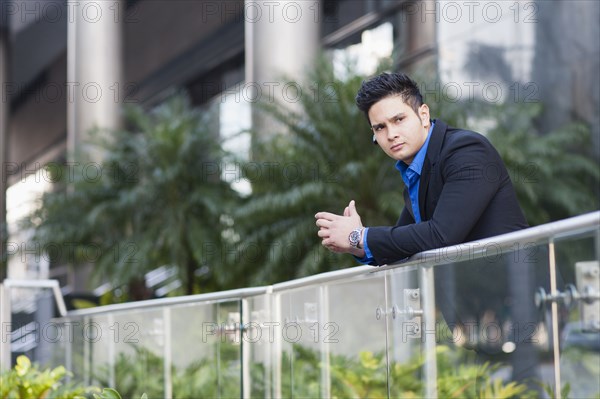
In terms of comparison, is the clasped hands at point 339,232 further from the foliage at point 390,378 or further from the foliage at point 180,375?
the foliage at point 180,375

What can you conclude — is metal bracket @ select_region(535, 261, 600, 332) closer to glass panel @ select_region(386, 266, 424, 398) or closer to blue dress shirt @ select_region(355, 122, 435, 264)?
glass panel @ select_region(386, 266, 424, 398)

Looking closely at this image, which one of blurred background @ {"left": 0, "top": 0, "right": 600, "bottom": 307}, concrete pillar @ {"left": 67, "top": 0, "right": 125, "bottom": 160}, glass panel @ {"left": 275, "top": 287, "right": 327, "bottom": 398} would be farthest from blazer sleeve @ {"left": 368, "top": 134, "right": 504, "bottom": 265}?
concrete pillar @ {"left": 67, "top": 0, "right": 125, "bottom": 160}

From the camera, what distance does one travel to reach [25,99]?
3562cm

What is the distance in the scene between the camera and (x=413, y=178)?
339 cm

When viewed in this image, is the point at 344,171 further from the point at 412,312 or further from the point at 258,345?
the point at 412,312

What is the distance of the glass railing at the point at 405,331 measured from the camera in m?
2.13

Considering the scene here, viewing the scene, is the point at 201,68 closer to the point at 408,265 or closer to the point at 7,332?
the point at 7,332

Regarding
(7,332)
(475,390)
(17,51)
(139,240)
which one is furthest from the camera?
(17,51)

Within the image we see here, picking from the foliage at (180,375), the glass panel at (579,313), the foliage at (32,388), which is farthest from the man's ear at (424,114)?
the foliage at (32,388)

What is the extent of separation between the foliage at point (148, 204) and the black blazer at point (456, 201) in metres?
9.05

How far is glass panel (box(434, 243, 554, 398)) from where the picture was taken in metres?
2.27

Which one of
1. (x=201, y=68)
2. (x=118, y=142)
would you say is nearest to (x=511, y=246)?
(x=118, y=142)

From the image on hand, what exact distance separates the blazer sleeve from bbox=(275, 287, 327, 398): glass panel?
3.64ft

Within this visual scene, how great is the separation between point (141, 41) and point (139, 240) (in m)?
15.1
